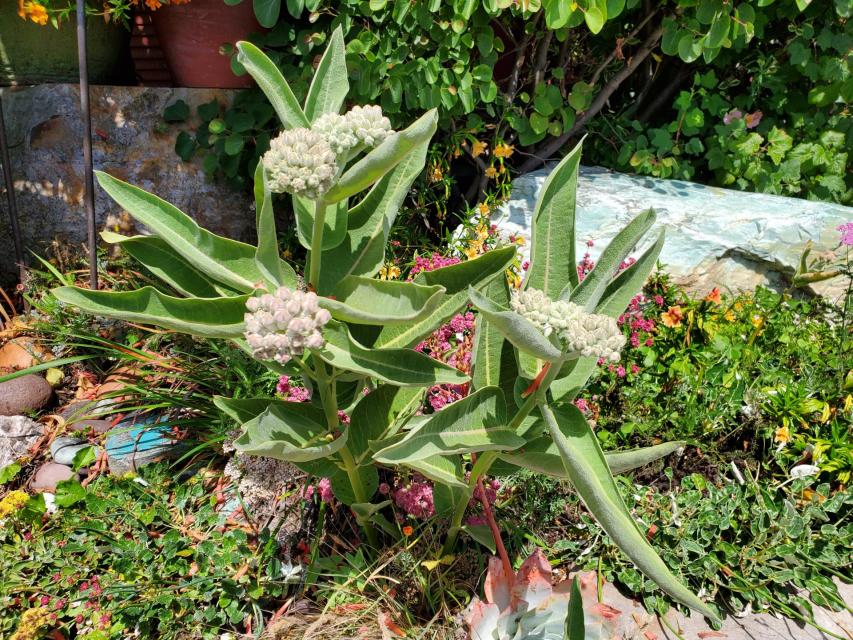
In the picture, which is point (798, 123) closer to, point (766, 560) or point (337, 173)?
point (766, 560)

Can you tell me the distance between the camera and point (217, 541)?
1.84 meters

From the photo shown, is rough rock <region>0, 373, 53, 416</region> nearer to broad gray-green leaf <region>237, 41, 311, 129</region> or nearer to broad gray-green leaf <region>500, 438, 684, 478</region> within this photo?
broad gray-green leaf <region>237, 41, 311, 129</region>

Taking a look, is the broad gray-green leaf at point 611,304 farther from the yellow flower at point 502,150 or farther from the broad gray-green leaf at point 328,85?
the yellow flower at point 502,150

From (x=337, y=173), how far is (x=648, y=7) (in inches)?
102

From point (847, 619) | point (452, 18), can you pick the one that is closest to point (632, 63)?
point (452, 18)

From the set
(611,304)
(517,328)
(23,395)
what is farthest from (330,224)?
(23,395)

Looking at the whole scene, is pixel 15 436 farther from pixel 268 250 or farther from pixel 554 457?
pixel 554 457

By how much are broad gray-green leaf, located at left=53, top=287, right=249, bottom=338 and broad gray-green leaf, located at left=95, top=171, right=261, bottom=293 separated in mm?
59

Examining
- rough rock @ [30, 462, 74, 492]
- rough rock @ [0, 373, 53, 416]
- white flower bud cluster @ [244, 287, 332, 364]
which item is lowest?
rough rock @ [30, 462, 74, 492]

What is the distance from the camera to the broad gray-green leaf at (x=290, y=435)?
999 mm

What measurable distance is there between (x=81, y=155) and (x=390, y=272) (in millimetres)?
1573

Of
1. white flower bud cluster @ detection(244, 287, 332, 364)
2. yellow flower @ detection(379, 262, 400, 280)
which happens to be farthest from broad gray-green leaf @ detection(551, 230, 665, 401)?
yellow flower @ detection(379, 262, 400, 280)

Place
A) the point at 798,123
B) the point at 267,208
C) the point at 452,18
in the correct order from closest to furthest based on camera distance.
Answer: the point at 267,208
the point at 452,18
the point at 798,123

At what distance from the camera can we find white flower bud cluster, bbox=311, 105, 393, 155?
961 millimetres
